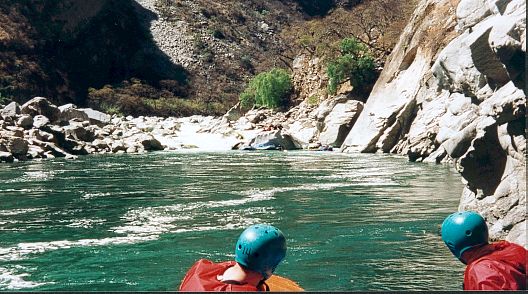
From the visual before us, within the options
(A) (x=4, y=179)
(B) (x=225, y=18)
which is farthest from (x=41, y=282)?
(B) (x=225, y=18)

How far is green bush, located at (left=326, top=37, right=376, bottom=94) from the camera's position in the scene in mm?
50531

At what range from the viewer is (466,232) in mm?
4711

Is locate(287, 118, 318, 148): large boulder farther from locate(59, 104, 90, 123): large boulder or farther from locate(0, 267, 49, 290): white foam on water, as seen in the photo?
locate(0, 267, 49, 290): white foam on water

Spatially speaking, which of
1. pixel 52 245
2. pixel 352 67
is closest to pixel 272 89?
pixel 352 67

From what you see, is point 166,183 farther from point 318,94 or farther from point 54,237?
point 318,94

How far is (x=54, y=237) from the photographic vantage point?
12.8 meters

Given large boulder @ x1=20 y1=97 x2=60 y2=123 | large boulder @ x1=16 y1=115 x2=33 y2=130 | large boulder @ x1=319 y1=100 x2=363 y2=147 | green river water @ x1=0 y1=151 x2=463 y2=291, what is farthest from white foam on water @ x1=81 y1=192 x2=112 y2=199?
large boulder @ x1=319 y1=100 x2=363 y2=147

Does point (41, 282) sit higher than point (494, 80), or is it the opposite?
point (494, 80)

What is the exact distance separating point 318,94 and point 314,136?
13.4 metres

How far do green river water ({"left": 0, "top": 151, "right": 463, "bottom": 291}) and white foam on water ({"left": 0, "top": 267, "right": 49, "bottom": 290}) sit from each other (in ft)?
0.05

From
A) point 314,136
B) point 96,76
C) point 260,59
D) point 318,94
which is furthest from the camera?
point 260,59

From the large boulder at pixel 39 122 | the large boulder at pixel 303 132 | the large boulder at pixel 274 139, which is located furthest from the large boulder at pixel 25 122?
the large boulder at pixel 303 132

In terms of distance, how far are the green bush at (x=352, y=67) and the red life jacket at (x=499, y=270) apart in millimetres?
46541

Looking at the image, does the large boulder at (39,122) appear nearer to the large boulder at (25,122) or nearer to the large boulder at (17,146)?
the large boulder at (25,122)
